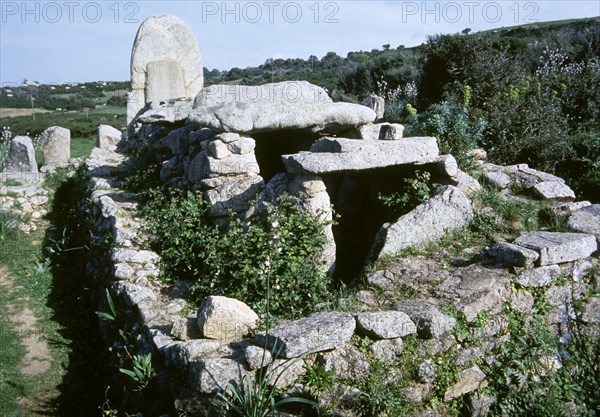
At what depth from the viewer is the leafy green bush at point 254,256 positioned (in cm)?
541

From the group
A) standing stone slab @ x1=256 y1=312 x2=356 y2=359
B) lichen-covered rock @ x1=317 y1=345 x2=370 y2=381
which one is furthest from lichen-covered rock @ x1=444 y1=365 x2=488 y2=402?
standing stone slab @ x1=256 y1=312 x2=356 y2=359

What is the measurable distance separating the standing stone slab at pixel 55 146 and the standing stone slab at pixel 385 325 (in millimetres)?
11312

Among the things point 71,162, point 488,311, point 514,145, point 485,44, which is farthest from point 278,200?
point 71,162

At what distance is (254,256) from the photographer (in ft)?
18.7

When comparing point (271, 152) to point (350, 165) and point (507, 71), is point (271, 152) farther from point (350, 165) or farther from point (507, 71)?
point (507, 71)

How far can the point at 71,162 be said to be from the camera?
543 inches

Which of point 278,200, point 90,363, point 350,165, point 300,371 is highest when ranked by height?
point 350,165

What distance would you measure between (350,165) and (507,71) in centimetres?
694

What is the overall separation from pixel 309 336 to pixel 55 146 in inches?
457

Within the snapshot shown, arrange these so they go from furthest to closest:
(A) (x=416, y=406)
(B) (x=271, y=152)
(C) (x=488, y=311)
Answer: (B) (x=271, y=152) → (C) (x=488, y=311) → (A) (x=416, y=406)

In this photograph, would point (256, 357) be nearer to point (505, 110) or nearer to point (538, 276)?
point (538, 276)

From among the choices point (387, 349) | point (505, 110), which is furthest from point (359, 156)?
point (505, 110)

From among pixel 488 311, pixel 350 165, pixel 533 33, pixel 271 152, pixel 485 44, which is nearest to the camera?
pixel 488 311

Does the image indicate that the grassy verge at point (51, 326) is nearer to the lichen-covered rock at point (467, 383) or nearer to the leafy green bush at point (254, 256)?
the leafy green bush at point (254, 256)
